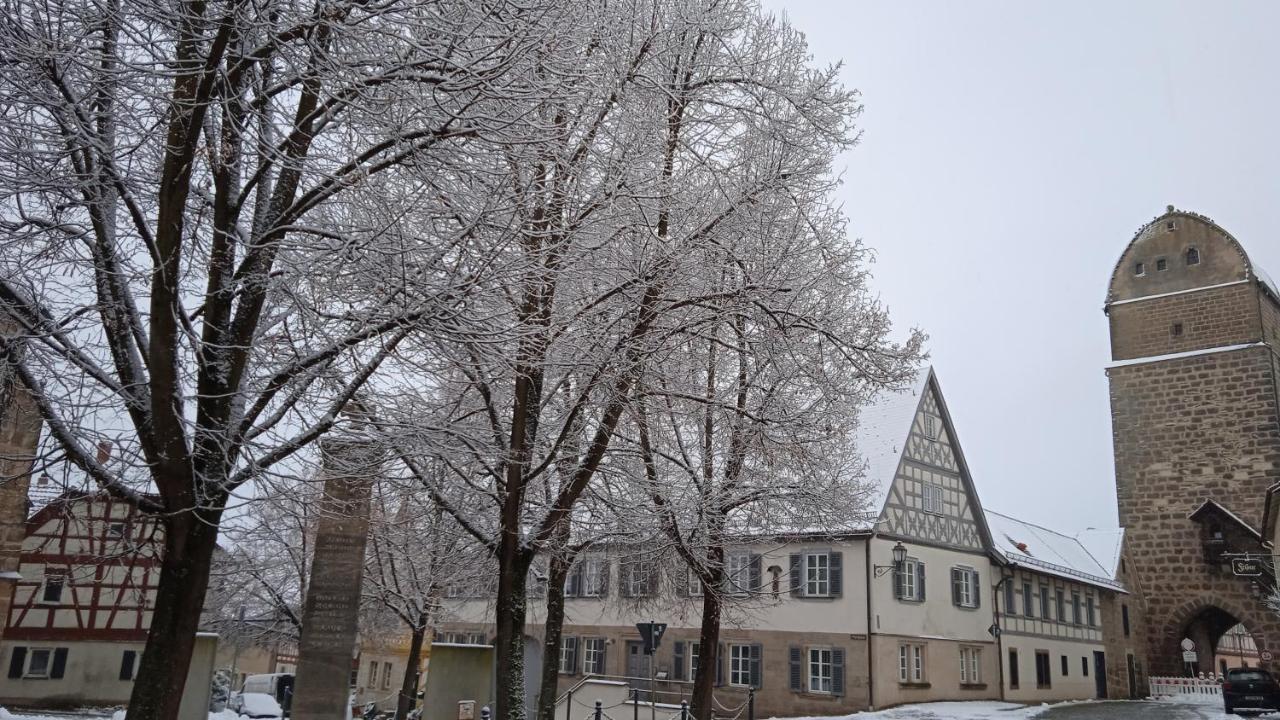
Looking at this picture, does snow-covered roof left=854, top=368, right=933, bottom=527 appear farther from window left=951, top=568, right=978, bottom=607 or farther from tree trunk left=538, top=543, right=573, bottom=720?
tree trunk left=538, top=543, right=573, bottom=720

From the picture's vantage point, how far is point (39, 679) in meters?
29.1

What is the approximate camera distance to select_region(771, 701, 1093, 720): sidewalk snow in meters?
23.5

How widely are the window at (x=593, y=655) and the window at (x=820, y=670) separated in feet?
26.2

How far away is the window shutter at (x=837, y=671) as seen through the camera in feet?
82.8

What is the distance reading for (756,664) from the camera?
2706 cm

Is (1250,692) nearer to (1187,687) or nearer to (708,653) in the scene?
(1187,687)

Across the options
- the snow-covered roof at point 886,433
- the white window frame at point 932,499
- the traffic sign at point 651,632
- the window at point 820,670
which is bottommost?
the window at point 820,670

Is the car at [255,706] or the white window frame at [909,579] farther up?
the white window frame at [909,579]

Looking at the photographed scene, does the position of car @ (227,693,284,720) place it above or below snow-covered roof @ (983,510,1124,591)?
below

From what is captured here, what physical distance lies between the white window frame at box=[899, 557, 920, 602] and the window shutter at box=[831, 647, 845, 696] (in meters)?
2.47

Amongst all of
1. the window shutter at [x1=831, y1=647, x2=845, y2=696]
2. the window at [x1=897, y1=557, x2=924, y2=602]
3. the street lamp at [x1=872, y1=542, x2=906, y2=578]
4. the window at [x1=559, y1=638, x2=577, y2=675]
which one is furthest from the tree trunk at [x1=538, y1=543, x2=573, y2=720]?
the window at [x1=559, y1=638, x2=577, y2=675]

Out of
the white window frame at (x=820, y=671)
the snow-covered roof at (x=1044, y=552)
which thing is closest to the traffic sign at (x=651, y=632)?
the white window frame at (x=820, y=671)

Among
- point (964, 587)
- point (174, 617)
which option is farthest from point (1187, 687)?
point (174, 617)

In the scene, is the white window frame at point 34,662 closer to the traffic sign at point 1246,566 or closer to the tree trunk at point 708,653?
the tree trunk at point 708,653
